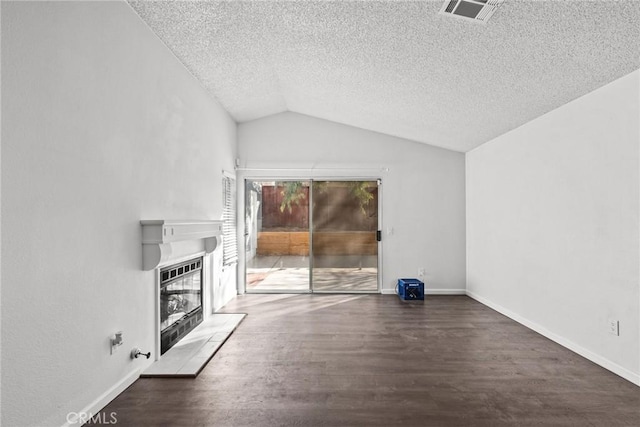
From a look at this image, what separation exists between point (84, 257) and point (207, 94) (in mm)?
2783

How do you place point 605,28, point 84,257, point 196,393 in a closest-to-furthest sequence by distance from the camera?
point 84,257, point 605,28, point 196,393

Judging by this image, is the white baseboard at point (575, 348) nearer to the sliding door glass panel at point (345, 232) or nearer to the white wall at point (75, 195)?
the sliding door glass panel at point (345, 232)

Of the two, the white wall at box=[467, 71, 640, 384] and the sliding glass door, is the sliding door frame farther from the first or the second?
the white wall at box=[467, 71, 640, 384]

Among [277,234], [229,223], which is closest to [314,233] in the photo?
[277,234]

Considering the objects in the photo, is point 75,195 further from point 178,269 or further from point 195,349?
point 195,349

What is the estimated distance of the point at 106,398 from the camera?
2197 millimetres

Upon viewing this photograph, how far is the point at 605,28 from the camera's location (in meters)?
2.14

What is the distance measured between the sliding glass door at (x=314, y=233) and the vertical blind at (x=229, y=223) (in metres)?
0.28

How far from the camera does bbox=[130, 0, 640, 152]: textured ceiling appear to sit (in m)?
2.28

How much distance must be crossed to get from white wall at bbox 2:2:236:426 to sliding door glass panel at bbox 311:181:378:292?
2915 millimetres

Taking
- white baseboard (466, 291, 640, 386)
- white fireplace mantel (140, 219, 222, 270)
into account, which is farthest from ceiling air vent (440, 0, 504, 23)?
white baseboard (466, 291, 640, 386)

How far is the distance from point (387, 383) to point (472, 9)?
2653 millimetres

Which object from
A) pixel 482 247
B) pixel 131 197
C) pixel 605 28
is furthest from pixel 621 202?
pixel 131 197

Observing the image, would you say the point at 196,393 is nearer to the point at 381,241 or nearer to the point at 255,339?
the point at 255,339
